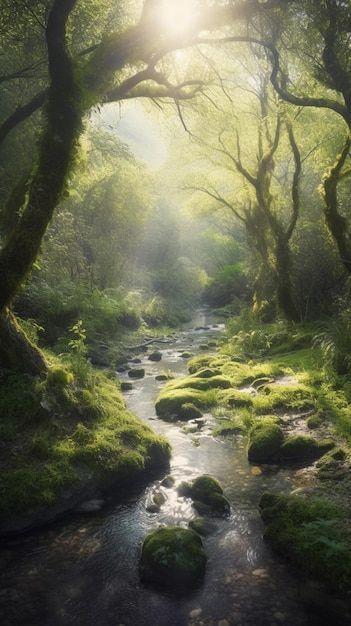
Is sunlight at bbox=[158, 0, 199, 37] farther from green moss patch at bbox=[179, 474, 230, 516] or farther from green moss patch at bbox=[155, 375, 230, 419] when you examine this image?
green moss patch at bbox=[179, 474, 230, 516]

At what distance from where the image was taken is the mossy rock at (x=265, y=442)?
24.7 feet

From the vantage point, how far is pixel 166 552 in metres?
4.78

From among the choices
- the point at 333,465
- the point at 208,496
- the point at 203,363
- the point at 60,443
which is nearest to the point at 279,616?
the point at 208,496

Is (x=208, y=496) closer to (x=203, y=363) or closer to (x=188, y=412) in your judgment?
(x=188, y=412)

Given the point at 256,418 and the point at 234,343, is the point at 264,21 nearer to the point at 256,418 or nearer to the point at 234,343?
the point at 256,418

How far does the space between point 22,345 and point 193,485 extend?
146 inches

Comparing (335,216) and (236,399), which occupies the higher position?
(335,216)

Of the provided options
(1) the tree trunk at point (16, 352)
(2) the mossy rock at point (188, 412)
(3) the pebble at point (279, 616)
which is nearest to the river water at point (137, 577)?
(3) the pebble at point (279, 616)

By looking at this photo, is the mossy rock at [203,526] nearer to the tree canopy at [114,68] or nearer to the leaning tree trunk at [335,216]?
the tree canopy at [114,68]

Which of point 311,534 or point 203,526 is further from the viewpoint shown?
point 203,526

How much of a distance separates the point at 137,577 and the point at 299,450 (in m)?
3.75

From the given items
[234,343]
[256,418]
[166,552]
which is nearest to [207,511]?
[166,552]

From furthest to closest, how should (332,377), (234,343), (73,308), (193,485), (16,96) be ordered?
(234,343), (73,308), (16,96), (332,377), (193,485)

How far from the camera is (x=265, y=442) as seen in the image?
7.61 meters
